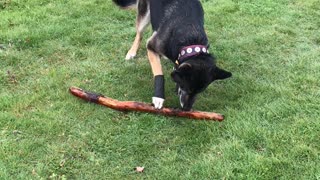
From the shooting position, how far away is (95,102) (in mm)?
5285

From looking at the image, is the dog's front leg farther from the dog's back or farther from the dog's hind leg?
the dog's hind leg

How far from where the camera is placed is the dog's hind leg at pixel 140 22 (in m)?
6.35

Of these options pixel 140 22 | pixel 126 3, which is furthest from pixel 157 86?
pixel 126 3

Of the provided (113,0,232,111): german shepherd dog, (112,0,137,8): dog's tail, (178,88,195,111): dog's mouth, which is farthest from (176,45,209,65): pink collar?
(112,0,137,8): dog's tail

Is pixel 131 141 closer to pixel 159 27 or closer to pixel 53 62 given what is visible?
pixel 159 27

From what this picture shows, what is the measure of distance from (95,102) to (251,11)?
443cm

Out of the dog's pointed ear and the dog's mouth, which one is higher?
the dog's pointed ear

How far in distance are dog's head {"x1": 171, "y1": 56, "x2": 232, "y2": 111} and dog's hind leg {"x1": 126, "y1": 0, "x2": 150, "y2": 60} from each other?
1909mm

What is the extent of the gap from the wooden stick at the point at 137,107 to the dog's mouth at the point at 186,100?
72mm

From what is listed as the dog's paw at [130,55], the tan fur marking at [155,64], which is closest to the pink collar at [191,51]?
the tan fur marking at [155,64]

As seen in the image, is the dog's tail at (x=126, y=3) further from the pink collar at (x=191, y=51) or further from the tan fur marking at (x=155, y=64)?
the pink collar at (x=191, y=51)

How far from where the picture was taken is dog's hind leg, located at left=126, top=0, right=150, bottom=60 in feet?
20.8

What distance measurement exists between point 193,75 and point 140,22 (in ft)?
7.40

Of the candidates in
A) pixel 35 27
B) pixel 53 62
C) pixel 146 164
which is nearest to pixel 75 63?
pixel 53 62
